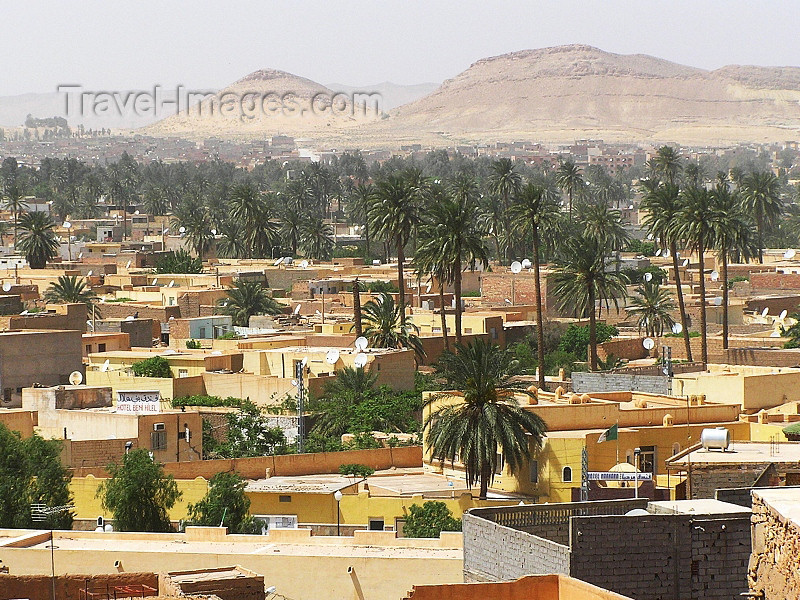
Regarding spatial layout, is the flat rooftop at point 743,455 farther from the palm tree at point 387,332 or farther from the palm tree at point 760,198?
the palm tree at point 760,198

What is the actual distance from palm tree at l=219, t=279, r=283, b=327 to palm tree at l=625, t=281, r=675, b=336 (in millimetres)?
11305

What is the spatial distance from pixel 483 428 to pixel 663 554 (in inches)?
528

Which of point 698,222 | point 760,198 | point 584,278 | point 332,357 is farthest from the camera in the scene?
point 760,198

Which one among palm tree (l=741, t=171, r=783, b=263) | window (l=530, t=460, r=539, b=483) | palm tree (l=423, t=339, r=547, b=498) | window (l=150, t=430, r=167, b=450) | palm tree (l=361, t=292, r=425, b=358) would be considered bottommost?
window (l=530, t=460, r=539, b=483)

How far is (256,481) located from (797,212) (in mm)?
88480

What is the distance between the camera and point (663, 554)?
15.8 meters

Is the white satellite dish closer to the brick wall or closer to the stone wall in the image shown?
the brick wall

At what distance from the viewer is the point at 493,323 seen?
55.2 m

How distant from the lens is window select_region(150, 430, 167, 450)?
33188 mm

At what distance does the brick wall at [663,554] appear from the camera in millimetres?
15766

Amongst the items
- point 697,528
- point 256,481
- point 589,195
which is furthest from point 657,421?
point 589,195

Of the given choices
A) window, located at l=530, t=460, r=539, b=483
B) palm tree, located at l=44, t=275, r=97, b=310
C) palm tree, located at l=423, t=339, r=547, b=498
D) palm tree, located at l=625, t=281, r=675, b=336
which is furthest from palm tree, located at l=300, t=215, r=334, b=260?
window, located at l=530, t=460, r=539, b=483

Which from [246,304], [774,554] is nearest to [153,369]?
[246,304]

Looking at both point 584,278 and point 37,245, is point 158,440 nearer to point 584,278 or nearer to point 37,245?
point 584,278
